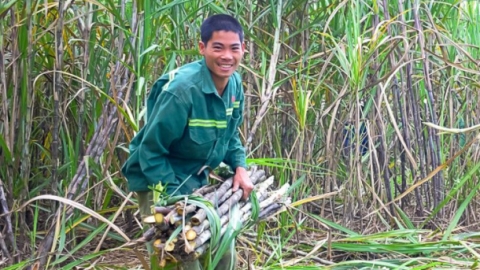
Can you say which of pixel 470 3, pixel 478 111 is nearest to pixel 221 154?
pixel 478 111

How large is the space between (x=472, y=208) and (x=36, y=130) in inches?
→ 78.6

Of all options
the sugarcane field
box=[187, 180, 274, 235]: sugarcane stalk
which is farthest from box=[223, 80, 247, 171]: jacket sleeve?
box=[187, 180, 274, 235]: sugarcane stalk

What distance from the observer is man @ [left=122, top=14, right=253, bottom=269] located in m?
1.85

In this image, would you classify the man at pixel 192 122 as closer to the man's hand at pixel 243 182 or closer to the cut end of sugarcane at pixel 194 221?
the man's hand at pixel 243 182

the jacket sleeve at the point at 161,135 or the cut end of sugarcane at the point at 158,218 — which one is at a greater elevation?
the jacket sleeve at the point at 161,135

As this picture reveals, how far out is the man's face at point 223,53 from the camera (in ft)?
6.27

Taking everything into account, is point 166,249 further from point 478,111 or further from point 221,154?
point 478,111

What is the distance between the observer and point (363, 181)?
2.85 meters

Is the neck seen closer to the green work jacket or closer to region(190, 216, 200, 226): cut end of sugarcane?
the green work jacket

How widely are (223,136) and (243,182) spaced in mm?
153

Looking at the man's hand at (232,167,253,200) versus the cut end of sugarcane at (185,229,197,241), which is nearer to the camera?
the cut end of sugarcane at (185,229,197,241)

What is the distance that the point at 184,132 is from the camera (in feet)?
6.29

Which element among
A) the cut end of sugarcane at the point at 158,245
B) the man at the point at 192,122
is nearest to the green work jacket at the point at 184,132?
the man at the point at 192,122

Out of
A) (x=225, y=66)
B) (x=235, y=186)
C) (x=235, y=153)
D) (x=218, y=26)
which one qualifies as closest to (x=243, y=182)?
(x=235, y=186)
